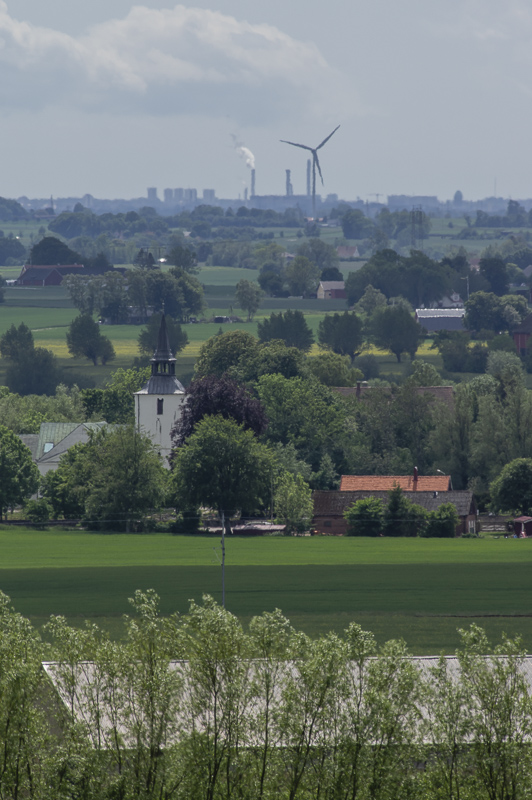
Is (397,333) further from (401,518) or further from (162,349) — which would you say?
(401,518)

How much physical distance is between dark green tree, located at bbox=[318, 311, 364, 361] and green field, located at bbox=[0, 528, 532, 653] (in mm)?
90371

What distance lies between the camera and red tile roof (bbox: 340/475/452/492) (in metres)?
79.8

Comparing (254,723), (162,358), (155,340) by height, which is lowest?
(155,340)

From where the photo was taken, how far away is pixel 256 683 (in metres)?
28.9

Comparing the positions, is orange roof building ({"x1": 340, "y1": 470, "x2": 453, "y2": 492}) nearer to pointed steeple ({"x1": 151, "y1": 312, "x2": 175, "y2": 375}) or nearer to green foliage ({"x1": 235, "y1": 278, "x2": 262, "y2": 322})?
pointed steeple ({"x1": 151, "y1": 312, "x2": 175, "y2": 375})

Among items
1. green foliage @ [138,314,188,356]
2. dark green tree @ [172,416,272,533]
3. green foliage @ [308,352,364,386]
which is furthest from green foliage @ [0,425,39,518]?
green foliage @ [138,314,188,356]

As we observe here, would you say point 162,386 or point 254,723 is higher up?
point 162,386

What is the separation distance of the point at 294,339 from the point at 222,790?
5222 inches

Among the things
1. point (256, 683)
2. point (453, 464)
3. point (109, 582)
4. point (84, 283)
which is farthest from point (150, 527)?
point (84, 283)

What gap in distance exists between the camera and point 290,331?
160 meters

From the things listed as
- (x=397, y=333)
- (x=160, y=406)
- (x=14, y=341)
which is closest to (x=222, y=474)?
(x=160, y=406)

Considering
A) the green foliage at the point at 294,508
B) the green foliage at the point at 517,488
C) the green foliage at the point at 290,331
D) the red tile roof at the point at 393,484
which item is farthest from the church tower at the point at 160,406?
the green foliage at the point at 290,331

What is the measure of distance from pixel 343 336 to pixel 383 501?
8519cm

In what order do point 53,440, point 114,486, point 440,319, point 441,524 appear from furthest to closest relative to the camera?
point 440,319 → point 53,440 → point 114,486 → point 441,524
